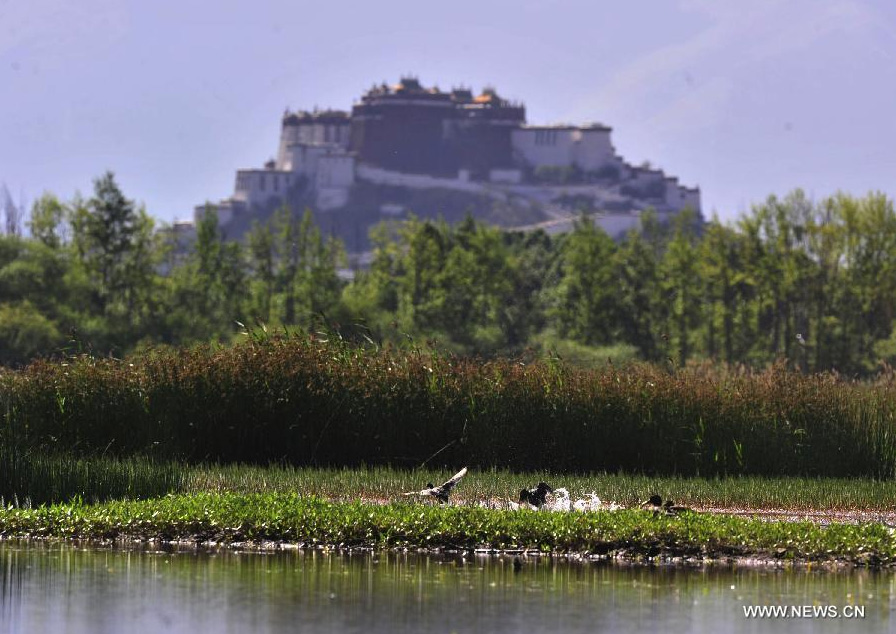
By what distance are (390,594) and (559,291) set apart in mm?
61371

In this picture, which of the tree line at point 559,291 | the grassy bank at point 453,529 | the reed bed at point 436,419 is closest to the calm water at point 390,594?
the grassy bank at point 453,529

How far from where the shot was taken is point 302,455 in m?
22.9

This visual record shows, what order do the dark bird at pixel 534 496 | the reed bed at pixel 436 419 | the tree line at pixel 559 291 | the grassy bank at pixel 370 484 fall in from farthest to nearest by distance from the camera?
the tree line at pixel 559 291 → the reed bed at pixel 436 419 → the grassy bank at pixel 370 484 → the dark bird at pixel 534 496

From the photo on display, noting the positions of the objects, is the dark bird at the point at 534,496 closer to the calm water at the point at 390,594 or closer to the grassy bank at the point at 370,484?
the grassy bank at the point at 370,484

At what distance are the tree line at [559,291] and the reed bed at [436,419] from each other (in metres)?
40.5

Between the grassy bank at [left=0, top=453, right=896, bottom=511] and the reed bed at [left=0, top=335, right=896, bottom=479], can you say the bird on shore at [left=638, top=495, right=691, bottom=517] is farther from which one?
the reed bed at [left=0, top=335, right=896, bottom=479]

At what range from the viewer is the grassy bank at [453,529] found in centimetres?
1530

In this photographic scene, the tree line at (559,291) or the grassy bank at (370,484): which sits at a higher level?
the tree line at (559,291)

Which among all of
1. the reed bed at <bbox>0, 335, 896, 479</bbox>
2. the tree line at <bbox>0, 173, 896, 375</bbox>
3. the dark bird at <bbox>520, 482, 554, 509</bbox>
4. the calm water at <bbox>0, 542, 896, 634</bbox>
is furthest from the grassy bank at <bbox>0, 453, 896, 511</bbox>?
the tree line at <bbox>0, 173, 896, 375</bbox>

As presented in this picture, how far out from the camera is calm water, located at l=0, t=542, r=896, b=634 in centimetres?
1194

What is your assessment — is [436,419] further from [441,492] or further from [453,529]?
[453,529]

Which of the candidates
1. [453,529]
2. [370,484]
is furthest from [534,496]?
[370,484]

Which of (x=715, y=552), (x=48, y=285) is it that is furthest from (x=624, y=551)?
(x=48, y=285)

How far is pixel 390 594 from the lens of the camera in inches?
517
